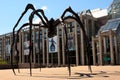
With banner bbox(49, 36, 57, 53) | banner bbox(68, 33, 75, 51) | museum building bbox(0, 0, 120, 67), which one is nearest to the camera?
museum building bbox(0, 0, 120, 67)

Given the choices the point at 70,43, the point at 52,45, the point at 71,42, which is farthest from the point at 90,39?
the point at 52,45

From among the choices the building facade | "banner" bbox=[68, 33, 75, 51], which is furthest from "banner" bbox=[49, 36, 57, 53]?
"banner" bbox=[68, 33, 75, 51]

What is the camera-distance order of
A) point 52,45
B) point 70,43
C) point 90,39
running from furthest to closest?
point 52,45 → point 90,39 → point 70,43

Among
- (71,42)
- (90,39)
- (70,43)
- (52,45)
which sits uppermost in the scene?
(90,39)

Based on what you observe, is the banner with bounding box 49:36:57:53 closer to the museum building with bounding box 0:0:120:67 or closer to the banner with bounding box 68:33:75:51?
the museum building with bounding box 0:0:120:67

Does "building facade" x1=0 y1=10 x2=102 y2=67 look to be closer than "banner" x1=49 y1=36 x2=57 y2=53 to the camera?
Yes

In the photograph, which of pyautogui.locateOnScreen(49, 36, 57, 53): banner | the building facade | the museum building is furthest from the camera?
pyautogui.locateOnScreen(49, 36, 57, 53): banner

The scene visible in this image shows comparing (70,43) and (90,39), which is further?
(90,39)

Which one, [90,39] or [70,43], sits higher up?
[90,39]

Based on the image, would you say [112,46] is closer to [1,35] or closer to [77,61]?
[77,61]

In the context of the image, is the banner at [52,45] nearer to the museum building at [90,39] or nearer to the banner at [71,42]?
the museum building at [90,39]

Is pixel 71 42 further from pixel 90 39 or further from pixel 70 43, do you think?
pixel 90 39

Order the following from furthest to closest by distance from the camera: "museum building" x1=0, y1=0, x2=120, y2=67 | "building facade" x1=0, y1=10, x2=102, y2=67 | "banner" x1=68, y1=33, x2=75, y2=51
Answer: "banner" x1=68, y1=33, x2=75, y2=51 → "building facade" x1=0, y1=10, x2=102, y2=67 → "museum building" x1=0, y1=0, x2=120, y2=67

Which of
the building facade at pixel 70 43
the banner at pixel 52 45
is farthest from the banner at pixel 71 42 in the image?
the banner at pixel 52 45
